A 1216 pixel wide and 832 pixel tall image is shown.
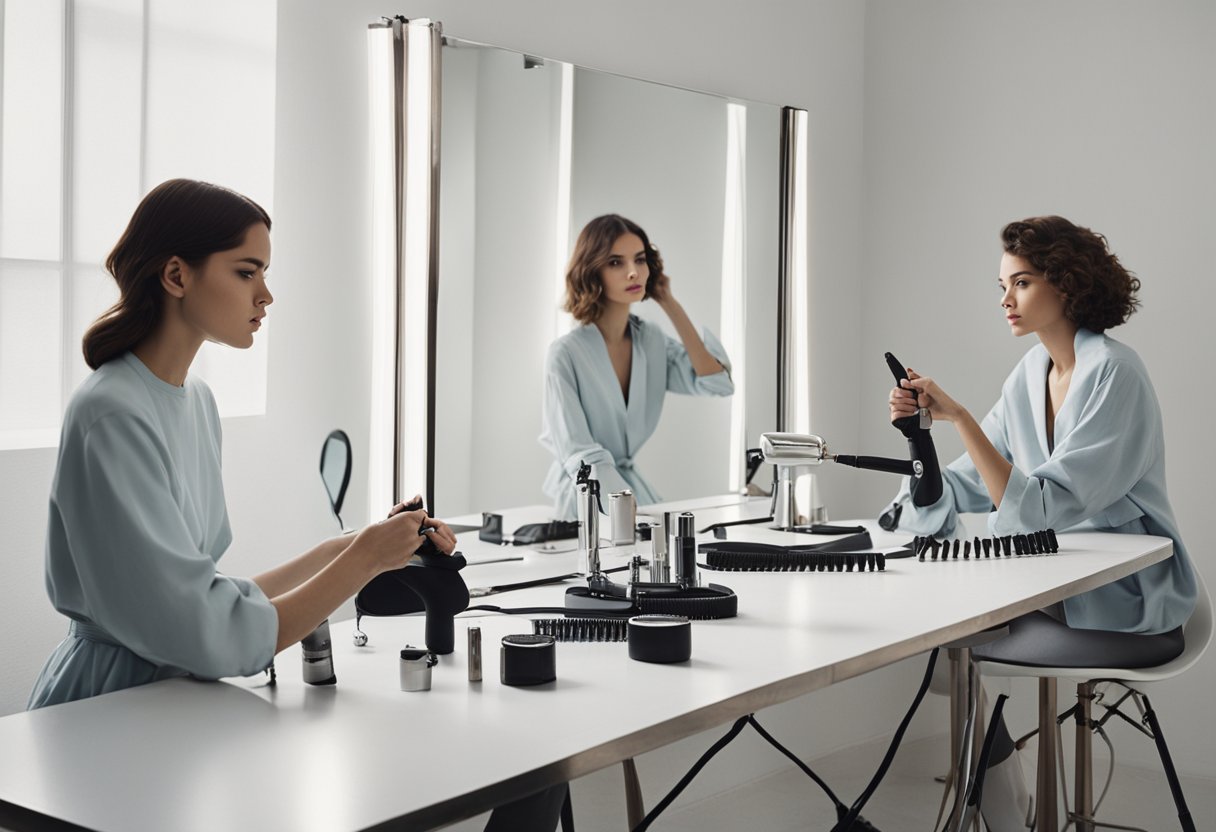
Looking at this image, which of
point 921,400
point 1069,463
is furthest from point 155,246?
point 1069,463

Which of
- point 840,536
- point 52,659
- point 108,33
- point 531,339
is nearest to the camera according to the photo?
point 52,659

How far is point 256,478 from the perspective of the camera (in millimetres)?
2232

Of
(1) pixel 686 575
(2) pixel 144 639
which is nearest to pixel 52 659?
(2) pixel 144 639

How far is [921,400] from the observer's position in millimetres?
2650

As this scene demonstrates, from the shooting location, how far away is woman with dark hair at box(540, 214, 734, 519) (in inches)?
105

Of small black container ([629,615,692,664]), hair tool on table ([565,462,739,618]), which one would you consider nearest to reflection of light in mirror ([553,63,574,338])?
hair tool on table ([565,462,739,618])

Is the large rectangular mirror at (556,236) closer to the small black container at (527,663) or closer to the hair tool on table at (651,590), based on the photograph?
the hair tool on table at (651,590)

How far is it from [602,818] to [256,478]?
1351mm

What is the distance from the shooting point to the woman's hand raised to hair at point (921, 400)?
2.63 m

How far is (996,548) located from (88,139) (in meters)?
1.84

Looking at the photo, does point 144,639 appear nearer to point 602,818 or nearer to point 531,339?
point 531,339

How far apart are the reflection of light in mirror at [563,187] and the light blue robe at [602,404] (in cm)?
5

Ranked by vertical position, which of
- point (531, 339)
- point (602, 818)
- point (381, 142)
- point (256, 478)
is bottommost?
point (602, 818)

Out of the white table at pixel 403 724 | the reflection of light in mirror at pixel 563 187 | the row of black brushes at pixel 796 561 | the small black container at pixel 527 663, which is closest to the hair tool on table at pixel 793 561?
the row of black brushes at pixel 796 561
